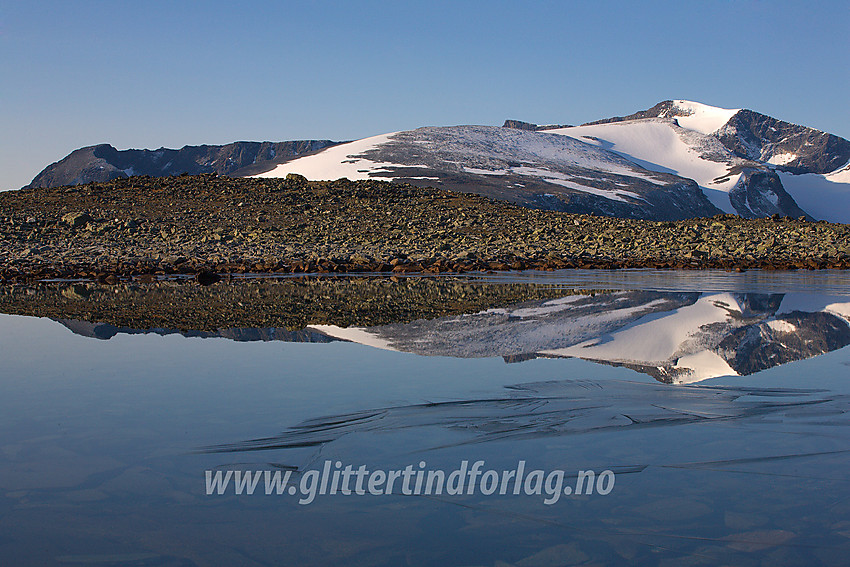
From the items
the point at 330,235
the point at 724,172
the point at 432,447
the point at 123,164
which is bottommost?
the point at 432,447

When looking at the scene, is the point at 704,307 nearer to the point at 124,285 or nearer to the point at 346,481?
the point at 346,481

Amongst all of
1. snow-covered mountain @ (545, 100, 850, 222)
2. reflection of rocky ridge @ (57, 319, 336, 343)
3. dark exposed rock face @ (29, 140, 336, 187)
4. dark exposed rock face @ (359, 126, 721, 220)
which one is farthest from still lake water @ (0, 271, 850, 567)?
dark exposed rock face @ (29, 140, 336, 187)

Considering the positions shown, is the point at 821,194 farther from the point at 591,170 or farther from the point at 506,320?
the point at 506,320

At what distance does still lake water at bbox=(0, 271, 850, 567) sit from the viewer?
113 inches

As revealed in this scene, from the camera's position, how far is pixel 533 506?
3213 millimetres

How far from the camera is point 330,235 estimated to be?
3070cm

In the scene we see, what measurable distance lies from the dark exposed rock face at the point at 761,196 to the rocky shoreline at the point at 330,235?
2926 inches

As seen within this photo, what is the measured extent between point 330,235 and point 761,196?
315 feet

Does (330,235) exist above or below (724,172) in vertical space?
below

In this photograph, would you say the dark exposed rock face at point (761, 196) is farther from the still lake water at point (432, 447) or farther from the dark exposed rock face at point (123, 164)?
the still lake water at point (432, 447)

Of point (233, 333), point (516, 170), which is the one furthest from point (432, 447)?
point (516, 170)

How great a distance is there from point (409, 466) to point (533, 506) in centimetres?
70

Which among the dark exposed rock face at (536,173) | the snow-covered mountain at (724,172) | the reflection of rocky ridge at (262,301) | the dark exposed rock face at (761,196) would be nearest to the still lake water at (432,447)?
the reflection of rocky ridge at (262,301)

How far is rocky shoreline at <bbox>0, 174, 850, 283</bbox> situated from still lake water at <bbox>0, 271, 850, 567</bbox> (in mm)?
12765
